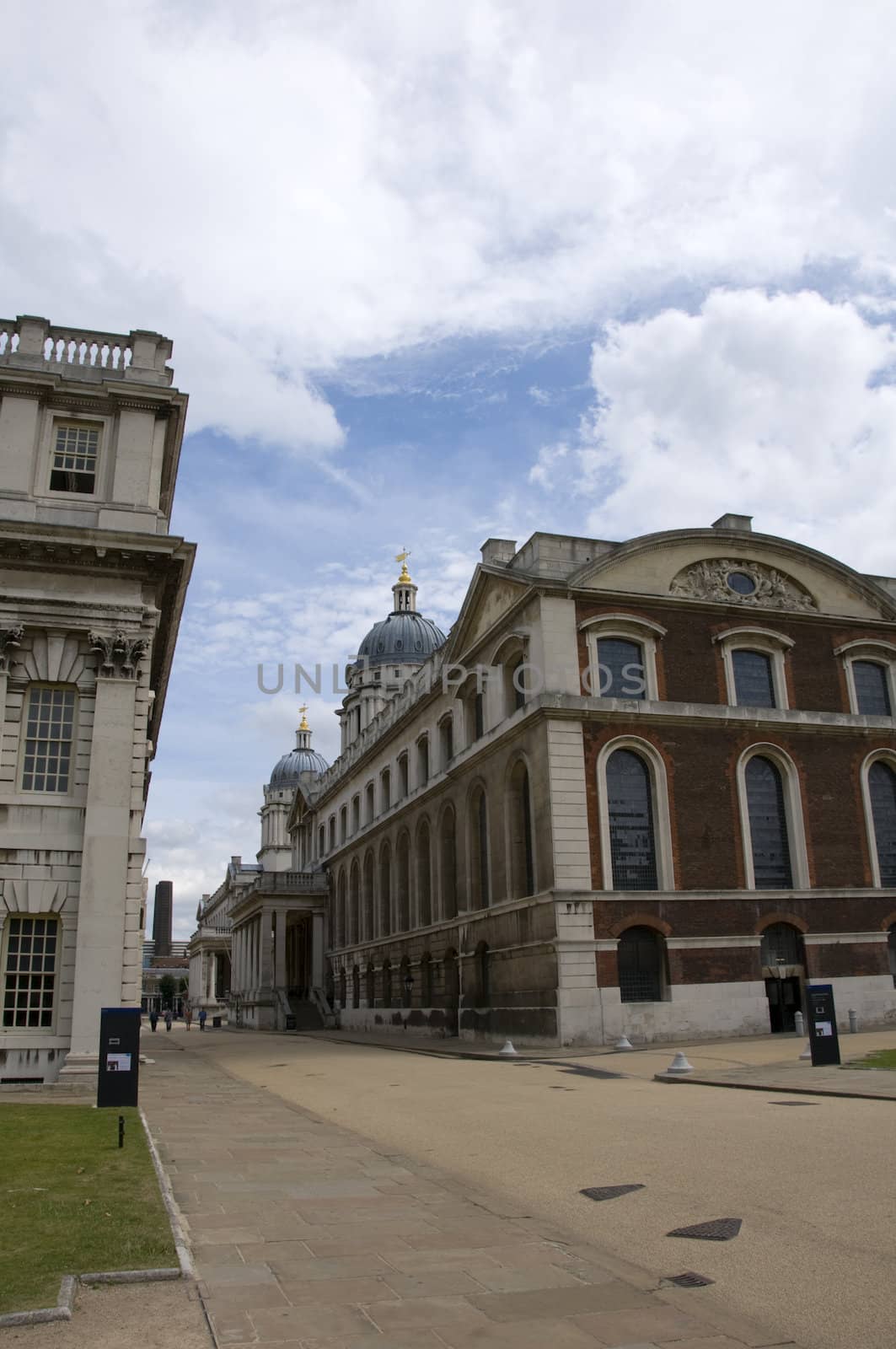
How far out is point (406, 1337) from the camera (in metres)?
6.07

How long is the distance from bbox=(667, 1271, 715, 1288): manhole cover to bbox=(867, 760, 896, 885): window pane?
33.4 meters

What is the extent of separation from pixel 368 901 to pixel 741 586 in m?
31.1

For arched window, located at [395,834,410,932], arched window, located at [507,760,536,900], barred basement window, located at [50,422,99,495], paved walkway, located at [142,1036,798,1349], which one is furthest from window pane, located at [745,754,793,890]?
paved walkway, located at [142,1036,798,1349]

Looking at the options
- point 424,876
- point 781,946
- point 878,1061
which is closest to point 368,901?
point 424,876

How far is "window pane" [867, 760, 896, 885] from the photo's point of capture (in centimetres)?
3831

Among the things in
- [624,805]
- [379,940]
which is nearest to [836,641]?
[624,805]

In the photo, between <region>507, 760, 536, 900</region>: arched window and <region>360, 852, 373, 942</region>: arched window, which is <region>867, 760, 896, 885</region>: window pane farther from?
<region>360, 852, 373, 942</region>: arched window

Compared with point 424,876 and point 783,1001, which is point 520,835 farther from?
point 424,876

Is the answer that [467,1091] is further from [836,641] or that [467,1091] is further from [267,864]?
[267,864]

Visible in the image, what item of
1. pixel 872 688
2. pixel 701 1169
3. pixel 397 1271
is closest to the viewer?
pixel 397 1271

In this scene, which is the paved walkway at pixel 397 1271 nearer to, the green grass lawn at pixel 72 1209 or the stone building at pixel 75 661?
the green grass lawn at pixel 72 1209

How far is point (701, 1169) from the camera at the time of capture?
11164mm

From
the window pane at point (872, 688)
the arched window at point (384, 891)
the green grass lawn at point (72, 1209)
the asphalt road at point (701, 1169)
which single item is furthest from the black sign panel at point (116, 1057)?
the arched window at point (384, 891)

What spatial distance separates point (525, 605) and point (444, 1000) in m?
18.2
